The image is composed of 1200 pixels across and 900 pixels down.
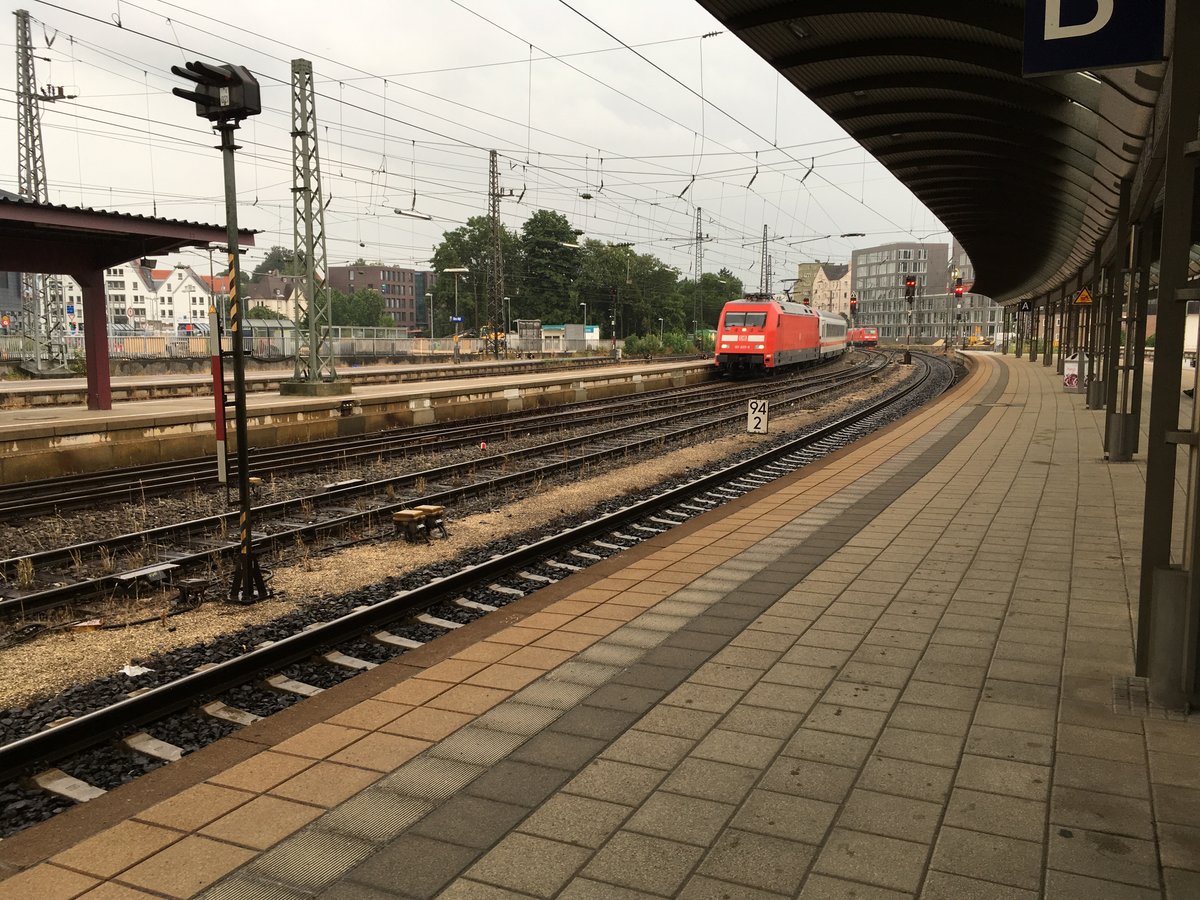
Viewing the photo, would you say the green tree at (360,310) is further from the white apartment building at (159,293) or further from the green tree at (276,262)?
the green tree at (276,262)

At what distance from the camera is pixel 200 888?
2934mm

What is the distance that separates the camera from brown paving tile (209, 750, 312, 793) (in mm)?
3668

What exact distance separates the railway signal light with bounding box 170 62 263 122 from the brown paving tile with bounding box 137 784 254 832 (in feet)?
14.2

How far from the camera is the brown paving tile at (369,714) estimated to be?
4.24m

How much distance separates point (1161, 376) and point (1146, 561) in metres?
0.90

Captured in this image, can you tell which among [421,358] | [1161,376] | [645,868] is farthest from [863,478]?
[421,358]

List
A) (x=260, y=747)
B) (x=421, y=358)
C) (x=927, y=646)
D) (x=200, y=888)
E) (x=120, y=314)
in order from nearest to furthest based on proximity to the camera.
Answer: (x=200, y=888) < (x=260, y=747) < (x=927, y=646) < (x=421, y=358) < (x=120, y=314)

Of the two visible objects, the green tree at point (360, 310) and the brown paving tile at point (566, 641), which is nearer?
the brown paving tile at point (566, 641)

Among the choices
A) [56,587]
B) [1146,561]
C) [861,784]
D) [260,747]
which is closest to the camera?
[861,784]

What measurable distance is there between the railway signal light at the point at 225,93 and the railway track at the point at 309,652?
3.43m

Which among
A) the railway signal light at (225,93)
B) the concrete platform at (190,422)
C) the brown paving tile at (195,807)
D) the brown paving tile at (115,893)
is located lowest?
the brown paving tile at (195,807)

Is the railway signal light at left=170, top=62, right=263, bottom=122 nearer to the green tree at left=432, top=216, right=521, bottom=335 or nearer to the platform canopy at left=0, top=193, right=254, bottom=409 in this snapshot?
the platform canopy at left=0, top=193, right=254, bottom=409

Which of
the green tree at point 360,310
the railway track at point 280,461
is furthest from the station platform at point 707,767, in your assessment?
the green tree at point 360,310

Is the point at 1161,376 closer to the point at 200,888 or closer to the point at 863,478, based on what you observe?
the point at 200,888
